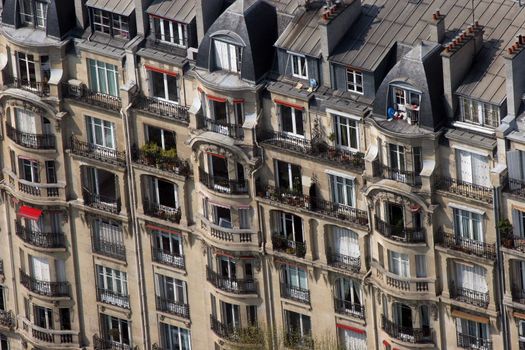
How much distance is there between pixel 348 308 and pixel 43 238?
2361cm

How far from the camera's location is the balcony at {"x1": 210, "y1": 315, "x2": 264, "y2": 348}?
170 meters

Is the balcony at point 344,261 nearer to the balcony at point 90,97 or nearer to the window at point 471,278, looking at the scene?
the window at point 471,278

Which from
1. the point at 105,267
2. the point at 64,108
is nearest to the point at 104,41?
the point at 64,108

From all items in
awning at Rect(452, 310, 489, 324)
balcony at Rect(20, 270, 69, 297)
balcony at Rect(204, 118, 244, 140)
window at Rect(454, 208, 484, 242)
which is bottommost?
awning at Rect(452, 310, 489, 324)

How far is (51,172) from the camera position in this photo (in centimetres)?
17525

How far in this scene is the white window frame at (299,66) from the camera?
161750 mm

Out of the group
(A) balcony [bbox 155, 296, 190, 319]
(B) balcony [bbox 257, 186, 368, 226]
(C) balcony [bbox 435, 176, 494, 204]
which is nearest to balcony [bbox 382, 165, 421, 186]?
(C) balcony [bbox 435, 176, 494, 204]

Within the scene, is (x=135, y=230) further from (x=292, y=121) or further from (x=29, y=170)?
(x=292, y=121)

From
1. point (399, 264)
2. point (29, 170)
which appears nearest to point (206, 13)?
point (29, 170)

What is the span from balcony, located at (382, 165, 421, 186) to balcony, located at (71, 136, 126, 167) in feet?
68.0

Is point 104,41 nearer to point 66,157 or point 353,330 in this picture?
point 66,157

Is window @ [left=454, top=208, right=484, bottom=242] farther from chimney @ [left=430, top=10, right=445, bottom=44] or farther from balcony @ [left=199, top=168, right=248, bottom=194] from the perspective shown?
balcony @ [left=199, top=168, right=248, bottom=194]

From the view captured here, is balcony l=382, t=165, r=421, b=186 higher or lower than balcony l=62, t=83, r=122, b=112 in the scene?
lower

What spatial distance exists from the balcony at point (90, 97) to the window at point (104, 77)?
1.17 ft
